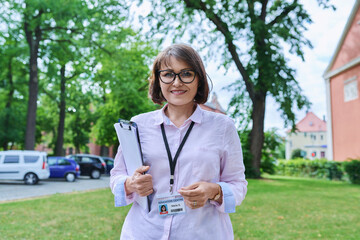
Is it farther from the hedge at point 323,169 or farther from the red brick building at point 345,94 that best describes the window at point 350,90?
the hedge at point 323,169

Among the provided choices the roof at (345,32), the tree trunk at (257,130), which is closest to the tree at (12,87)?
the tree trunk at (257,130)

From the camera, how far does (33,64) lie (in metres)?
22.5

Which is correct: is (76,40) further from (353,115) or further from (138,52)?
(353,115)

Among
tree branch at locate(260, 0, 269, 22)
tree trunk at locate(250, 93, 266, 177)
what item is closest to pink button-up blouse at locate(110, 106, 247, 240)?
tree trunk at locate(250, 93, 266, 177)

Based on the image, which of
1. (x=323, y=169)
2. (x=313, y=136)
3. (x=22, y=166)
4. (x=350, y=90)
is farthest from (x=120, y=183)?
(x=313, y=136)

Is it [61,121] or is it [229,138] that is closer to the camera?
[229,138]

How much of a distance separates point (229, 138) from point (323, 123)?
9192 cm

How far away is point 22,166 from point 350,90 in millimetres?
24008

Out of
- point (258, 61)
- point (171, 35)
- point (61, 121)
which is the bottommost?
point (61, 121)

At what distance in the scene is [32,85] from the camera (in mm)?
22188

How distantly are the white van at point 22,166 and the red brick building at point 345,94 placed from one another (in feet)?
71.0

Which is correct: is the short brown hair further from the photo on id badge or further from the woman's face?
the photo on id badge

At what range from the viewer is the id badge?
5.70 feet

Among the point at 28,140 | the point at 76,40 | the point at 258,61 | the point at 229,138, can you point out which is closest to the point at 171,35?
the point at 258,61
